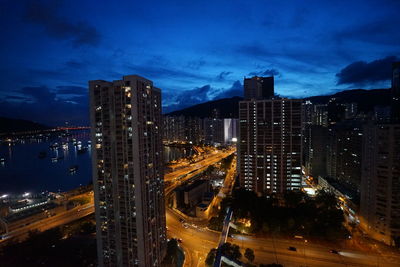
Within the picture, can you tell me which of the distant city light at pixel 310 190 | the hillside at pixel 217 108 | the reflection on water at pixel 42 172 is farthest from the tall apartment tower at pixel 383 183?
the hillside at pixel 217 108

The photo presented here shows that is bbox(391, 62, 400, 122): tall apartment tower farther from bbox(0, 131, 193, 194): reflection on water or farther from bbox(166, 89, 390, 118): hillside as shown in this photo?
bbox(0, 131, 193, 194): reflection on water

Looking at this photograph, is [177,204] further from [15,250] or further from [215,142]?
[215,142]

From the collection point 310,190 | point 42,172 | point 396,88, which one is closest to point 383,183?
point 310,190

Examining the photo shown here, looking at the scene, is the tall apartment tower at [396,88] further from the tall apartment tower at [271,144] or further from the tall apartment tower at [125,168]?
the tall apartment tower at [125,168]

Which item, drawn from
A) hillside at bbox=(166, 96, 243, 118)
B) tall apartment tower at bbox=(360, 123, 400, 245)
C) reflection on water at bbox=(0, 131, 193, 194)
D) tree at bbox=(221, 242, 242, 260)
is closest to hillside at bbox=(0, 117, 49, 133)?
reflection on water at bbox=(0, 131, 193, 194)

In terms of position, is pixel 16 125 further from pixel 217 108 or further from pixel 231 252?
pixel 231 252

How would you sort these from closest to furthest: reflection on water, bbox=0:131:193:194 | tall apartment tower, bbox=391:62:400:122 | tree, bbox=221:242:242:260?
tree, bbox=221:242:242:260, tall apartment tower, bbox=391:62:400:122, reflection on water, bbox=0:131:193:194
